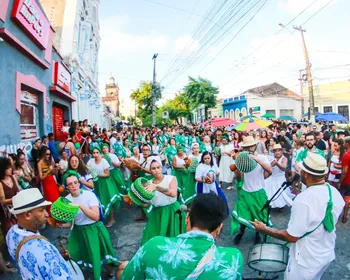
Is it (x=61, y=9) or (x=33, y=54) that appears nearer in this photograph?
(x=33, y=54)

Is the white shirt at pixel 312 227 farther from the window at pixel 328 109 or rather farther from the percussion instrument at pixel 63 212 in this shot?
the window at pixel 328 109

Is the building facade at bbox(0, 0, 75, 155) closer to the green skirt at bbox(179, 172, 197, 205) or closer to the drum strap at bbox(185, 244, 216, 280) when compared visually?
the green skirt at bbox(179, 172, 197, 205)

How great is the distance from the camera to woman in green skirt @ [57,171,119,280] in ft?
12.6

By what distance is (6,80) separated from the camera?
25.1 ft

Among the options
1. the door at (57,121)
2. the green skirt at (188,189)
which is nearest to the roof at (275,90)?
the door at (57,121)

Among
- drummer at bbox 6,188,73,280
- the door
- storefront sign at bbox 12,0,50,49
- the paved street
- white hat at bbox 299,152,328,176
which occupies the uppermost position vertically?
storefront sign at bbox 12,0,50,49

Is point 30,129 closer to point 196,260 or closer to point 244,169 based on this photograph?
point 244,169

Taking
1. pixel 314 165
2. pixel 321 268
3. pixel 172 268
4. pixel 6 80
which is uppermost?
pixel 6 80

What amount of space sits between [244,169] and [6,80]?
633 centimetres

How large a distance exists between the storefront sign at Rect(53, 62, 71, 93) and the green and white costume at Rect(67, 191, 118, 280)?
9342mm

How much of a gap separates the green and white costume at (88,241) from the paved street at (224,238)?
3.59 feet

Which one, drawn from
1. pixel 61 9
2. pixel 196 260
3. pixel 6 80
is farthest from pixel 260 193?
pixel 61 9

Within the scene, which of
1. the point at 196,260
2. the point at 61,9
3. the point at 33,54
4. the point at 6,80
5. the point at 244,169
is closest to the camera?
the point at 196,260

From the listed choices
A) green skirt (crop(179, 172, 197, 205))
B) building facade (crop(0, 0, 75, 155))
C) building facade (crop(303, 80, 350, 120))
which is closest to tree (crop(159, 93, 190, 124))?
building facade (crop(303, 80, 350, 120))
